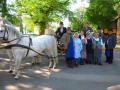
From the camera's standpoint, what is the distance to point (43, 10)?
23812mm

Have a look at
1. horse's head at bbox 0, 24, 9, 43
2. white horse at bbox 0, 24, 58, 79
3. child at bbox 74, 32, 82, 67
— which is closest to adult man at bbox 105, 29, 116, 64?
child at bbox 74, 32, 82, 67

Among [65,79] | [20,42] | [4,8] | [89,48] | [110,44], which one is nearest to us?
[65,79]

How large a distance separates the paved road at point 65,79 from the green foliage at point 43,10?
1554 centimetres

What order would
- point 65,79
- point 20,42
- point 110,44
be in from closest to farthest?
point 65,79, point 20,42, point 110,44

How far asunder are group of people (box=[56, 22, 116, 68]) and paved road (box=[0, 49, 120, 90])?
642 millimetres

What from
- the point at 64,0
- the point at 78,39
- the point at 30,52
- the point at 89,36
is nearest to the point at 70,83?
the point at 30,52

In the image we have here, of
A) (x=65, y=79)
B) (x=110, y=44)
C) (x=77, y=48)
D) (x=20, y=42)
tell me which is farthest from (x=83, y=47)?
(x=20, y=42)

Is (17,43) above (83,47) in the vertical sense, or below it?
above

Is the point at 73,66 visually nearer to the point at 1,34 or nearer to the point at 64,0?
the point at 1,34

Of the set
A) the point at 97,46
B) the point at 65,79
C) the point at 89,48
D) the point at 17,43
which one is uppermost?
the point at 17,43

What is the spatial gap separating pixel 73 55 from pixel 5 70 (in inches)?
122

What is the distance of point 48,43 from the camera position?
26.5 ft

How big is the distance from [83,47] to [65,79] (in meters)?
2.83

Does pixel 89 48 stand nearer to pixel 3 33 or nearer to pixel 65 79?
pixel 65 79
